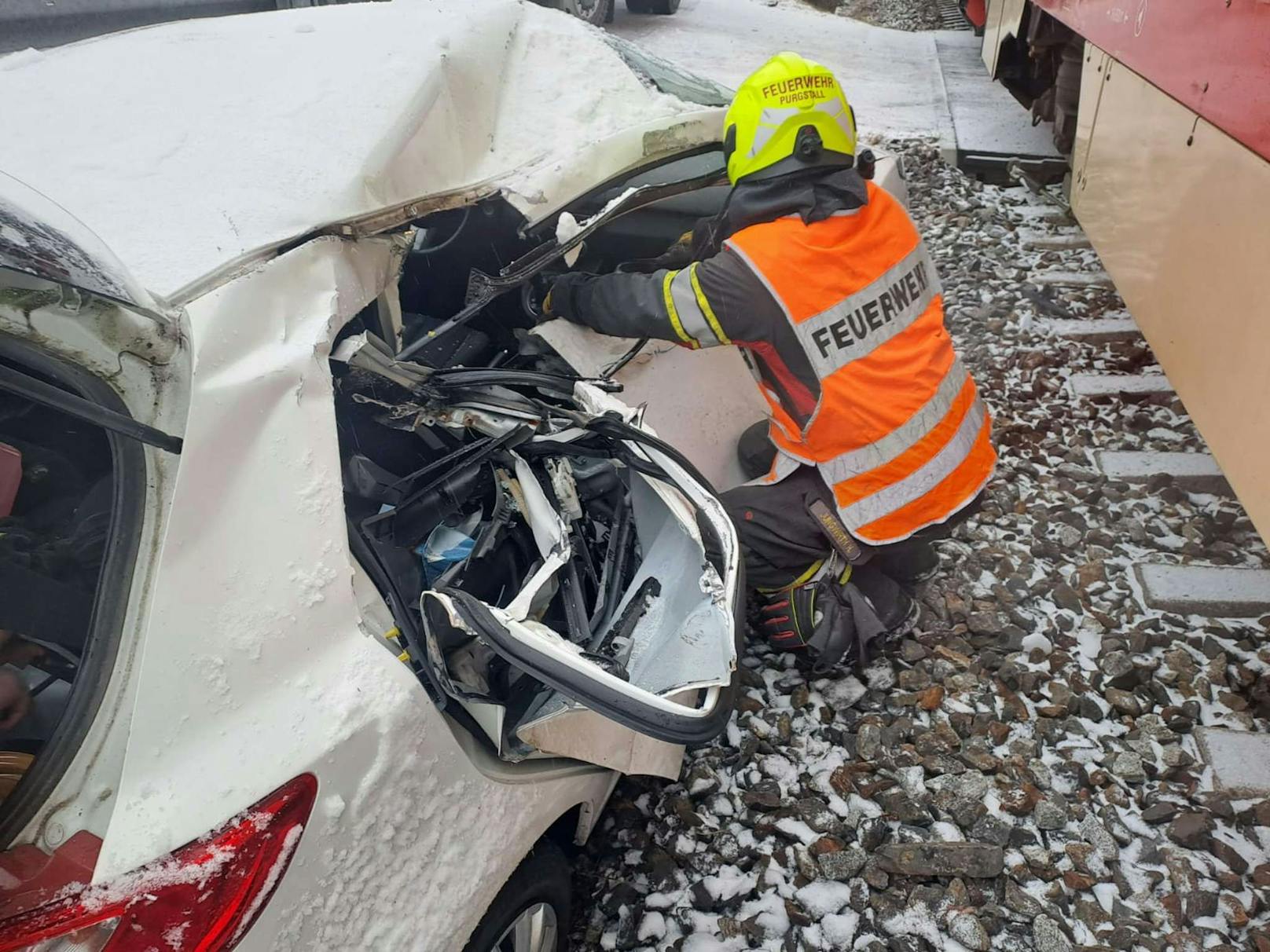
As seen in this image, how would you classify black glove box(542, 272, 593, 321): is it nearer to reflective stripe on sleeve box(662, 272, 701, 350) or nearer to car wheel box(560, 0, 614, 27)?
reflective stripe on sleeve box(662, 272, 701, 350)

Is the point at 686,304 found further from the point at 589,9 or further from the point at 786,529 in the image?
the point at 589,9

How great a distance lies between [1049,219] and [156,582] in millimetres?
5397

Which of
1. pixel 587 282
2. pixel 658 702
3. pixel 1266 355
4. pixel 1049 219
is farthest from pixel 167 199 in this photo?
pixel 1049 219

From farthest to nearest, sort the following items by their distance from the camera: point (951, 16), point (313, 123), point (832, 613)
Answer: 1. point (951, 16)
2. point (832, 613)
3. point (313, 123)

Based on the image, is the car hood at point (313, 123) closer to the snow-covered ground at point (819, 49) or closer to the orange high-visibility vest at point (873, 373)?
the orange high-visibility vest at point (873, 373)

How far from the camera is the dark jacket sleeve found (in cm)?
206

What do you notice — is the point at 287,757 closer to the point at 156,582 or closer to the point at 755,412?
the point at 156,582

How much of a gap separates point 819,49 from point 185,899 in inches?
387

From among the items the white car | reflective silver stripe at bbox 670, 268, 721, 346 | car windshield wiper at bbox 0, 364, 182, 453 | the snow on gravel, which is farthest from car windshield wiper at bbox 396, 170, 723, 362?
the snow on gravel

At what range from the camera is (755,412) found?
2.75 meters

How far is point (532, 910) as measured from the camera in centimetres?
150

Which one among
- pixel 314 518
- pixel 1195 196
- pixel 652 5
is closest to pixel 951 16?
pixel 652 5

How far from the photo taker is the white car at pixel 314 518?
102 cm

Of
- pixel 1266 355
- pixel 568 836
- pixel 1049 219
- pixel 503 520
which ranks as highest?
pixel 503 520
